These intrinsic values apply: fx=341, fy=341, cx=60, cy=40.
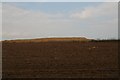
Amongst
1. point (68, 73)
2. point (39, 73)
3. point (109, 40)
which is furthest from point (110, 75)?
point (109, 40)

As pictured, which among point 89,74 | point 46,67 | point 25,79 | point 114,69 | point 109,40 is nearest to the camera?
point 25,79

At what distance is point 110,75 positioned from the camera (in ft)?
37.5

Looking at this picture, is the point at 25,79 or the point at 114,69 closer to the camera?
the point at 25,79

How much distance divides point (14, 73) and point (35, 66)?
7.16ft

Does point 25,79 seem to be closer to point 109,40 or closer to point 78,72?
point 78,72

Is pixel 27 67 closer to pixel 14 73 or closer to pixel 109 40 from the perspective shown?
pixel 14 73

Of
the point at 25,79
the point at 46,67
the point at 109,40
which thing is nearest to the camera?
the point at 25,79

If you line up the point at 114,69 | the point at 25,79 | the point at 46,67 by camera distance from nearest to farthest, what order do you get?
the point at 25,79, the point at 114,69, the point at 46,67

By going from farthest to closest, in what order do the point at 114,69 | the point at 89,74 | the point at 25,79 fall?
the point at 114,69 < the point at 89,74 < the point at 25,79

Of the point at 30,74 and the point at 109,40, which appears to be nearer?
the point at 30,74

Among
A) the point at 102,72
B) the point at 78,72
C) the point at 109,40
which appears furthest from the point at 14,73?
the point at 109,40

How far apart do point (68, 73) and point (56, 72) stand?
1.67 feet

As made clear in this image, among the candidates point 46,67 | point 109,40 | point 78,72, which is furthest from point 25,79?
point 109,40

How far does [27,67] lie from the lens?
46.3 feet
